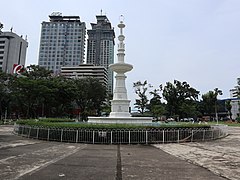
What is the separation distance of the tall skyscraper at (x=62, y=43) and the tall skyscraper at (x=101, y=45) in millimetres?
12527

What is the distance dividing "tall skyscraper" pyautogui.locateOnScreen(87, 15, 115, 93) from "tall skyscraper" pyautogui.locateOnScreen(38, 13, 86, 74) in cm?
1253

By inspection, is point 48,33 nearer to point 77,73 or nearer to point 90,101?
point 77,73

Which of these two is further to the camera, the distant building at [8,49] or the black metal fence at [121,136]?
the distant building at [8,49]

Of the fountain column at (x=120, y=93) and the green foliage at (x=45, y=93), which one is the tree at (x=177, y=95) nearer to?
the green foliage at (x=45, y=93)

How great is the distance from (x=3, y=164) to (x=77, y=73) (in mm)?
89937

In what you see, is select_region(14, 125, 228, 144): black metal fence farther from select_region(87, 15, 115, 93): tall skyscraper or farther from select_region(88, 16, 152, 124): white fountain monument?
select_region(87, 15, 115, 93): tall skyscraper

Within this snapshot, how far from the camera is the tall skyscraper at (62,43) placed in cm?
11056

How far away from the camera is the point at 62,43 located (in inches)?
4392

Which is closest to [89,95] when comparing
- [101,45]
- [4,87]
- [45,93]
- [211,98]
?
[45,93]

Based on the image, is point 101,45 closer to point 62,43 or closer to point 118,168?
point 62,43

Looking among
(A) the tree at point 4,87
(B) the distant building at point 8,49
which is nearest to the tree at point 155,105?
(A) the tree at point 4,87

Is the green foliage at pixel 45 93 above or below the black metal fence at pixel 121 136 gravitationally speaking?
above

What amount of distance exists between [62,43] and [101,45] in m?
22.7

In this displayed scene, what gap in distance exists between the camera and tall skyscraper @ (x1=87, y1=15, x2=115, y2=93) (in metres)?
122
